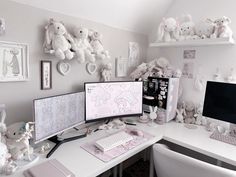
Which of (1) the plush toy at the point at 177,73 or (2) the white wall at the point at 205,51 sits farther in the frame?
(1) the plush toy at the point at 177,73

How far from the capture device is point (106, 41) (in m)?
1.74

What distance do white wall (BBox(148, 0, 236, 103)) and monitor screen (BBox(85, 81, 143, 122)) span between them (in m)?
0.61

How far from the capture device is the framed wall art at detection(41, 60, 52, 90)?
1298 millimetres

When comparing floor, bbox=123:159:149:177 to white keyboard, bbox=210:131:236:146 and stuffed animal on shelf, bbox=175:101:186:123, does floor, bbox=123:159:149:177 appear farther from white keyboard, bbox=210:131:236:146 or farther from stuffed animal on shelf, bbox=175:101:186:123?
white keyboard, bbox=210:131:236:146

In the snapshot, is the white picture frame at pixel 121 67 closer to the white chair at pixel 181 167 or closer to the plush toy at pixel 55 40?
the plush toy at pixel 55 40

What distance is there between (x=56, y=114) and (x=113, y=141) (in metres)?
0.46

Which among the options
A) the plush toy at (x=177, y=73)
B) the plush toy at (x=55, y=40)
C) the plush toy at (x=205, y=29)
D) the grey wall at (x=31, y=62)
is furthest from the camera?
the plush toy at (x=177, y=73)

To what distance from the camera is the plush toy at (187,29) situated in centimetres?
175

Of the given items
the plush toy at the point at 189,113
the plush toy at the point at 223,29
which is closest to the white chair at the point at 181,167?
the plush toy at the point at 189,113

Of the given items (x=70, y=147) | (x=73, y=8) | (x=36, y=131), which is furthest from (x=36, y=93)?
(x=73, y=8)

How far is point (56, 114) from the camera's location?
1.22m

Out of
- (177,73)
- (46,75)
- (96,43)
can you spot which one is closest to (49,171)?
(46,75)

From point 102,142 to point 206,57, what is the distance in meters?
1.37

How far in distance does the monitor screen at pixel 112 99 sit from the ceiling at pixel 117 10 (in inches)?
24.6
